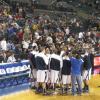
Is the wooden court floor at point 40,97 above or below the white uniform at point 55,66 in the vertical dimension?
below

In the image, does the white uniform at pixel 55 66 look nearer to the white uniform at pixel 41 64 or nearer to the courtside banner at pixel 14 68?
the white uniform at pixel 41 64

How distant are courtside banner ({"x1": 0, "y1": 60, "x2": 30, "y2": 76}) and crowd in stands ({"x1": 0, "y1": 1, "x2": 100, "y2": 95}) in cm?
34

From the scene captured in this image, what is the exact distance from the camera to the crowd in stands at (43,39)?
18125mm

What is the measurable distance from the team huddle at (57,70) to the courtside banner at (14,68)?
0.50 m

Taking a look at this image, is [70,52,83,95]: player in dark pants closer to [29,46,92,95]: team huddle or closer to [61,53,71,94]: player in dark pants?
[29,46,92,95]: team huddle

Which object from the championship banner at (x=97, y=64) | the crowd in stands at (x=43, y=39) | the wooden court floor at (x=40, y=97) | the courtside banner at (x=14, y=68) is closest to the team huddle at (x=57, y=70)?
the crowd in stands at (x=43, y=39)

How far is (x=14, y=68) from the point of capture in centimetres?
1838

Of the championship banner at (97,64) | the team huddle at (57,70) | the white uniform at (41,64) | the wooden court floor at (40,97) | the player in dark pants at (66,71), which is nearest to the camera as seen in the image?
the wooden court floor at (40,97)

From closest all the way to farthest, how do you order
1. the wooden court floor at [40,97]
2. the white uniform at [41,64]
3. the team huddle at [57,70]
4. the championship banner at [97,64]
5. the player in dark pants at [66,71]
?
the wooden court floor at [40,97] < the white uniform at [41,64] < the team huddle at [57,70] < the player in dark pants at [66,71] < the championship banner at [97,64]

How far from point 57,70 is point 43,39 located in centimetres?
420

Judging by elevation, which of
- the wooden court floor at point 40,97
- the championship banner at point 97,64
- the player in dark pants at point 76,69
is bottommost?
the wooden court floor at point 40,97

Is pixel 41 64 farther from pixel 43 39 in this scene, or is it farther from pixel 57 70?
pixel 43 39

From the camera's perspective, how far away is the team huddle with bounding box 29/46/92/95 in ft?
58.8

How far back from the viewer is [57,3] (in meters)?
38.7
